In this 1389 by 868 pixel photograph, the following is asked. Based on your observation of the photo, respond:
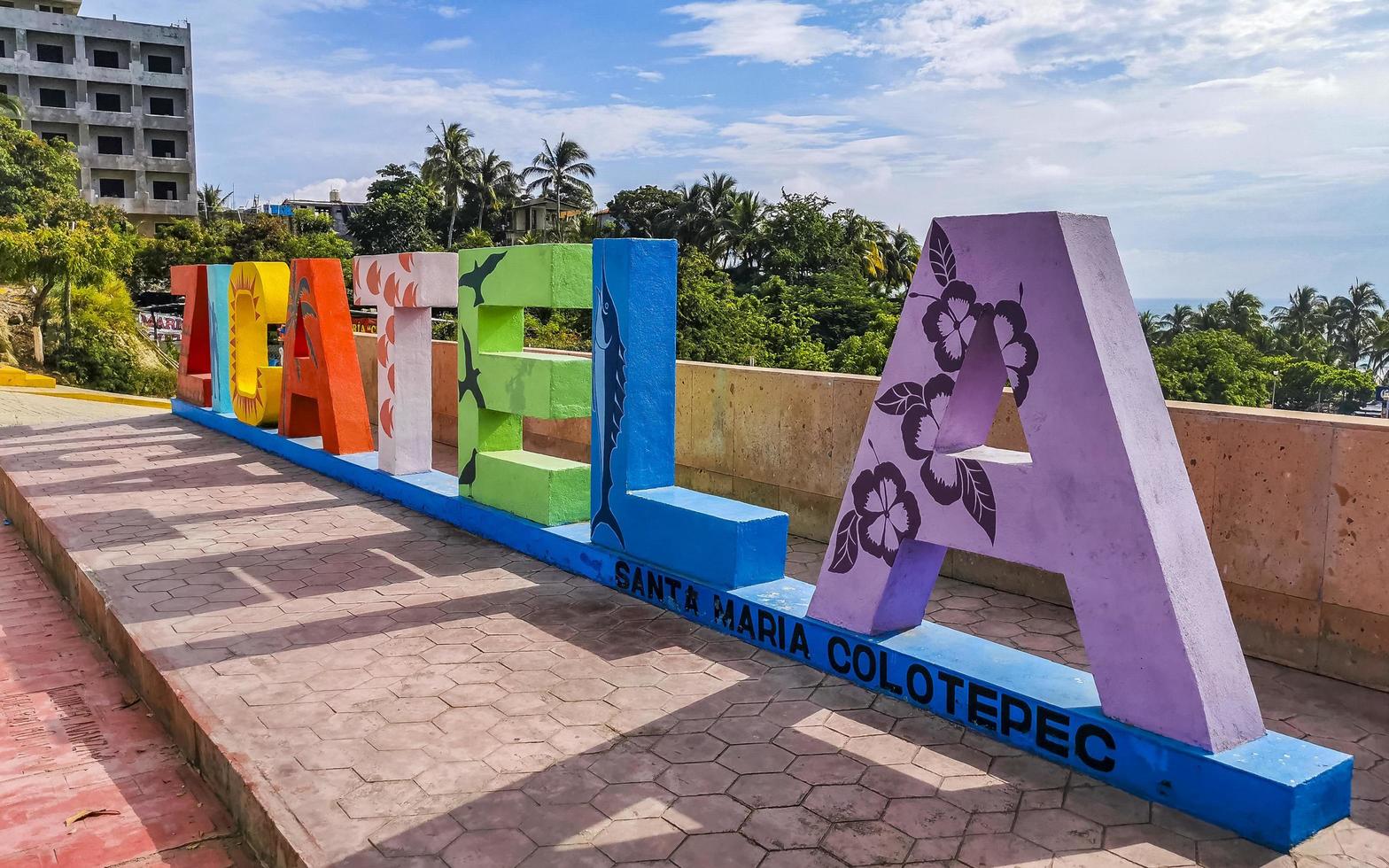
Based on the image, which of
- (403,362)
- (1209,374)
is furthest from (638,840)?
(1209,374)

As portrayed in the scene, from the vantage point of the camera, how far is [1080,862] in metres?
3.24

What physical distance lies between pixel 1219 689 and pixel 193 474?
355 inches

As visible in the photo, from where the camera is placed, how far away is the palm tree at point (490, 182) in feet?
201

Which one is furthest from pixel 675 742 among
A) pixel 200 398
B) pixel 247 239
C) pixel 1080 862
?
pixel 247 239

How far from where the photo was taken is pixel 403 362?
8602 millimetres

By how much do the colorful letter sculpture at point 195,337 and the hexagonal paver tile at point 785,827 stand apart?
11.2 meters

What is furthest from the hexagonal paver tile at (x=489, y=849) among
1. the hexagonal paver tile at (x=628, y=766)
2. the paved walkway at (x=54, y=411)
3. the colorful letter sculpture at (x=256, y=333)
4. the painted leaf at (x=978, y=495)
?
the paved walkway at (x=54, y=411)

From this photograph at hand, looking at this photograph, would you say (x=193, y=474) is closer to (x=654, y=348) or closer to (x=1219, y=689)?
(x=654, y=348)

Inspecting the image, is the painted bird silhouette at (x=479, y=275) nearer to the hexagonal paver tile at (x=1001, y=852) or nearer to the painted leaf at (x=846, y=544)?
the painted leaf at (x=846, y=544)

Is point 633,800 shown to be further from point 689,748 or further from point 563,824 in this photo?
point 689,748

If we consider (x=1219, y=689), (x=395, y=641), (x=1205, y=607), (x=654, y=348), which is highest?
(x=654, y=348)

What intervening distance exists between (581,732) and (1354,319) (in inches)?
3333

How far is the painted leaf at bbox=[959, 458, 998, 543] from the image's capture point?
4.21 meters

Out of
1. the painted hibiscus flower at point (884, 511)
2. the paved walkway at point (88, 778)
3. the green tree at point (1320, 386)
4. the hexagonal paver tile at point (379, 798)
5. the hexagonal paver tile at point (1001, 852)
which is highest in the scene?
the painted hibiscus flower at point (884, 511)
